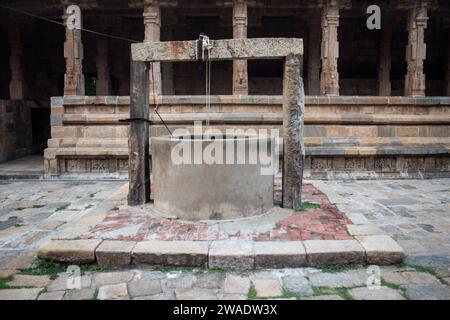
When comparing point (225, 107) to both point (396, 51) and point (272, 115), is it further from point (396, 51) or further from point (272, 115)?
point (396, 51)

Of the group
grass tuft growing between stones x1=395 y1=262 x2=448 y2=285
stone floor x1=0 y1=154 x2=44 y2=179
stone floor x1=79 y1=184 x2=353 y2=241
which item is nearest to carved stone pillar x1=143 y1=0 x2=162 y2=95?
stone floor x1=0 y1=154 x2=44 y2=179

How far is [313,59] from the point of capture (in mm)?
13289

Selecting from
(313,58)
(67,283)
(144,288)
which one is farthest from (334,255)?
(313,58)

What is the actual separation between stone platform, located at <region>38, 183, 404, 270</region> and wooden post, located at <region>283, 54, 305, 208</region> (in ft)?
1.56

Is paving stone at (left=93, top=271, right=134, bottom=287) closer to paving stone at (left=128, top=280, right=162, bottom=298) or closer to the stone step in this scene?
paving stone at (left=128, top=280, right=162, bottom=298)

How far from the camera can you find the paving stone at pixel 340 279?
3354 mm

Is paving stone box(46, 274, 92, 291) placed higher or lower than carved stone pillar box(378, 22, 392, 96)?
lower

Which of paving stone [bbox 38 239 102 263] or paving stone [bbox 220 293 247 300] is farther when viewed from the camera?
paving stone [bbox 38 239 102 263]

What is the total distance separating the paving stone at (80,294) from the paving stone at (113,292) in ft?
0.21

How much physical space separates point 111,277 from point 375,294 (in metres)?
2.31

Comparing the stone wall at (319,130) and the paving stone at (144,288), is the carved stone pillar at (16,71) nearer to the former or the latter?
the stone wall at (319,130)

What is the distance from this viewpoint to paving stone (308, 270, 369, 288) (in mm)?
3354

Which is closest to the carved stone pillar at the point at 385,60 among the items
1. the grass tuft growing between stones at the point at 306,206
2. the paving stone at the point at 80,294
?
the grass tuft growing between stones at the point at 306,206

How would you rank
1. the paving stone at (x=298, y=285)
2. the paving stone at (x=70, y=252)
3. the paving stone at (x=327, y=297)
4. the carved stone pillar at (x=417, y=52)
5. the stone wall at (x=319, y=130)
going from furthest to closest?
1. the carved stone pillar at (x=417, y=52)
2. the stone wall at (x=319, y=130)
3. the paving stone at (x=70, y=252)
4. the paving stone at (x=298, y=285)
5. the paving stone at (x=327, y=297)
